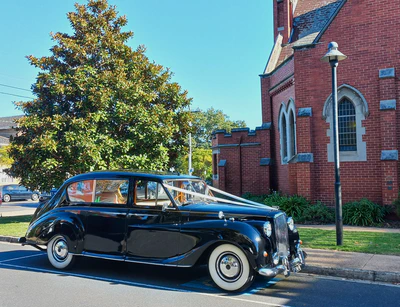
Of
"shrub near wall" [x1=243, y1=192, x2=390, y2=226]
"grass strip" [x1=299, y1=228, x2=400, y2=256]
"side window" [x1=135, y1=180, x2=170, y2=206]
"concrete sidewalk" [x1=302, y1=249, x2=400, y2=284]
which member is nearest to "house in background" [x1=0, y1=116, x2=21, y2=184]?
"shrub near wall" [x1=243, y1=192, x2=390, y2=226]

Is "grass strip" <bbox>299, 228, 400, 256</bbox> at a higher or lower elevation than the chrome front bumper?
lower

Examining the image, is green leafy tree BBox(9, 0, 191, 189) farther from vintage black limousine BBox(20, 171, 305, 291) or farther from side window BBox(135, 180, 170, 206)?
side window BBox(135, 180, 170, 206)

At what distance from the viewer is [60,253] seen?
7.29 meters

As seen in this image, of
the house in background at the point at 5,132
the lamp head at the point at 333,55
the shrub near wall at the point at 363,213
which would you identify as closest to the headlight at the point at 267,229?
the lamp head at the point at 333,55

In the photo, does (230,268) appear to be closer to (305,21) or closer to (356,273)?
(356,273)

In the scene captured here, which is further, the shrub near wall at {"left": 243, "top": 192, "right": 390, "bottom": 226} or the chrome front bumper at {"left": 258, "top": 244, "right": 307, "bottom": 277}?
the shrub near wall at {"left": 243, "top": 192, "right": 390, "bottom": 226}

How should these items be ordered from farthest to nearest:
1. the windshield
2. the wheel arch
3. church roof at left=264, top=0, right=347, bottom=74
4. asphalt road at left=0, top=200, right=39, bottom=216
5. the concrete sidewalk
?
asphalt road at left=0, top=200, right=39, bottom=216 < church roof at left=264, top=0, right=347, bottom=74 < the wheel arch < the windshield < the concrete sidewalk

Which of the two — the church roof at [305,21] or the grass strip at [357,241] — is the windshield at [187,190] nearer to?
the grass strip at [357,241]

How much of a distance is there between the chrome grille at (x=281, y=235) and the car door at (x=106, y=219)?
261cm

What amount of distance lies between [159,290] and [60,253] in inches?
97.1

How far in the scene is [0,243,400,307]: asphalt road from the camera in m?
5.30

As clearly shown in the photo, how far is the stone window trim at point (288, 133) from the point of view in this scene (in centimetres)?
1550

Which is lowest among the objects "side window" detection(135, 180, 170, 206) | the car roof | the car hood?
the car hood

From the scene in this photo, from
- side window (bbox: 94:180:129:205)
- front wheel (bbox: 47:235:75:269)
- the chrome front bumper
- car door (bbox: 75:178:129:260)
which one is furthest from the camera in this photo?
front wheel (bbox: 47:235:75:269)
